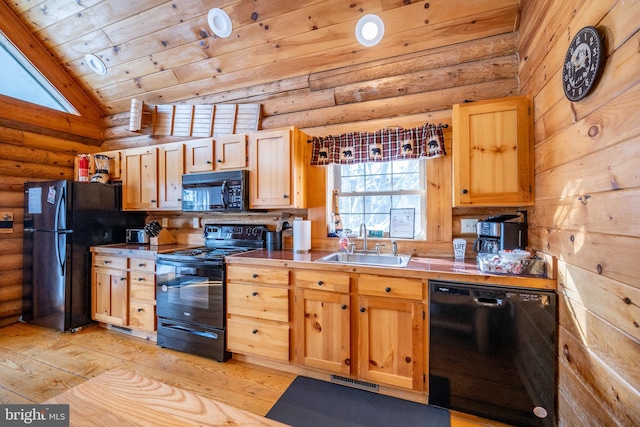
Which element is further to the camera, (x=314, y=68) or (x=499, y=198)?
(x=314, y=68)

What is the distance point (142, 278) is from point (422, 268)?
2669mm

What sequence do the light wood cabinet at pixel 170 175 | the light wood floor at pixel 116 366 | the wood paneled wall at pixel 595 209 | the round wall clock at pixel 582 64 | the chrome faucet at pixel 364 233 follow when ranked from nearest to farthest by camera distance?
the wood paneled wall at pixel 595 209 < the round wall clock at pixel 582 64 < the light wood floor at pixel 116 366 < the chrome faucet at pixel 364 233 < the light wood cabinet at pixel 170 175

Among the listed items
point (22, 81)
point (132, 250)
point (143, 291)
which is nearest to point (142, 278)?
point (143, 291)

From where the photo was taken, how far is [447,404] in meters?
1.80

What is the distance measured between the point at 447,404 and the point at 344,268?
109 cm

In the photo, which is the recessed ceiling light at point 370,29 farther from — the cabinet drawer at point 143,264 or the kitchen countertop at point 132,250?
the cabinet drawer at point 143,264

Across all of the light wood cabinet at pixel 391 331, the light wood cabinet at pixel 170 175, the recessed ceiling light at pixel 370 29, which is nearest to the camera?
the light wood cabinet at pixel 391 331

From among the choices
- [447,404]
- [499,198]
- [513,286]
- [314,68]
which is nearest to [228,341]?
[447,404]

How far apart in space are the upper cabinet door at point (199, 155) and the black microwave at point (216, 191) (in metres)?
0.09

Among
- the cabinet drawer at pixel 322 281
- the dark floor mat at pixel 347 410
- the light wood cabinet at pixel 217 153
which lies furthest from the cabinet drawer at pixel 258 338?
the light wood cabinet at pixel 217 153

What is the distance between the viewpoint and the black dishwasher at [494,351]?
5.19 ft

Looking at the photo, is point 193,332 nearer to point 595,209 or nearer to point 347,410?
point 347,410

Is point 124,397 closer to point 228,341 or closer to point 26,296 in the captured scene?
point 228,341

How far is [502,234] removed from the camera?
193 centimetres
